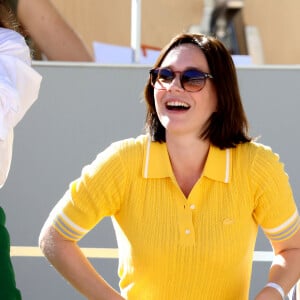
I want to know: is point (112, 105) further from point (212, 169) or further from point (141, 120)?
point (212, 169)

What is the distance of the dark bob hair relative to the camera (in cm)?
286

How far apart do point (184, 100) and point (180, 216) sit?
A: 0.36 metres

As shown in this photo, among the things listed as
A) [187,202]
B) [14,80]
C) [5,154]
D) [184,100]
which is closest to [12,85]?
[14,80]

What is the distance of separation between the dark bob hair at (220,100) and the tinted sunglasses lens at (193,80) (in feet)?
0.18

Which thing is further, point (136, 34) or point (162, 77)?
point (136, 34)

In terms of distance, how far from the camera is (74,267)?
110 inches

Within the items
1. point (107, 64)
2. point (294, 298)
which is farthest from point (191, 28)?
point (294, 298)

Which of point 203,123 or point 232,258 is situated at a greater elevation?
point 203,123

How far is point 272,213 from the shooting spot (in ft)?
9.33

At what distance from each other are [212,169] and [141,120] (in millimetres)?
1672

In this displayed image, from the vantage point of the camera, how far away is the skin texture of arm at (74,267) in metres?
2.76

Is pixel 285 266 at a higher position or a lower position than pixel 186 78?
lower

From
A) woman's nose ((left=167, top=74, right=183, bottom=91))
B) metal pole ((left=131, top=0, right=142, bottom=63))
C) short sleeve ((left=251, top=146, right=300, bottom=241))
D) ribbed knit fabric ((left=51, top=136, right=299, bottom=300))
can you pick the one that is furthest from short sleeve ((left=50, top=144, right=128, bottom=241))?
metal pole ((left=131, top=0, right=142, bottom=63))

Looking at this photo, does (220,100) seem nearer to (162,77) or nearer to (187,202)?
(162,77)
